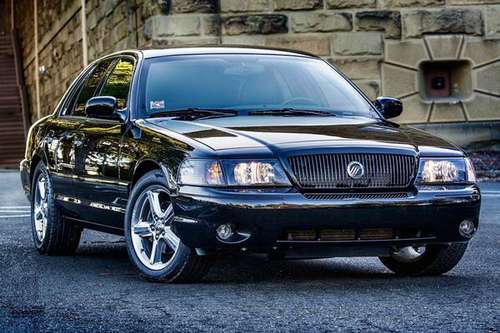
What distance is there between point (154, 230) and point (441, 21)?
1256 cm

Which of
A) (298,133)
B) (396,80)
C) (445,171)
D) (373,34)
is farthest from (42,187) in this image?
(396,80)

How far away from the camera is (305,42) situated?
19031mm

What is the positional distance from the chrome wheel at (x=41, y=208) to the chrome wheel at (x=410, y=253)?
261 cm

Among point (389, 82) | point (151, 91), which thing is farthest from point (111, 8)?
point (151, 91)

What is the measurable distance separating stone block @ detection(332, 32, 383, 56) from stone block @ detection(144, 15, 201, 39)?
205cm

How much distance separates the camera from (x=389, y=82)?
63.5 feet

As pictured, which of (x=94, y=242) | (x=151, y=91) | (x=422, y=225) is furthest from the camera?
(x=94, y=242)

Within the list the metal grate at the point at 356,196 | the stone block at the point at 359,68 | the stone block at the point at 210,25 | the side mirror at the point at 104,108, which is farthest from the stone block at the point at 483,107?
the metal grate at the point at 356,196

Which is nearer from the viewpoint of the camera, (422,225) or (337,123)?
(422,225)

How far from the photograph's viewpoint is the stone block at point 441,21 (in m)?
19.1

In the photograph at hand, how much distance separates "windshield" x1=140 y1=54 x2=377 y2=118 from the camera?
26.5ft

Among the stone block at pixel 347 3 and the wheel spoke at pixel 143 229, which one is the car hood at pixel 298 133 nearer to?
the wheel spoke at pixel 143 229

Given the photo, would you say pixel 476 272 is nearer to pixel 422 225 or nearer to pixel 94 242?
pixel 422 225

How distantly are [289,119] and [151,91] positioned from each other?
967mm
